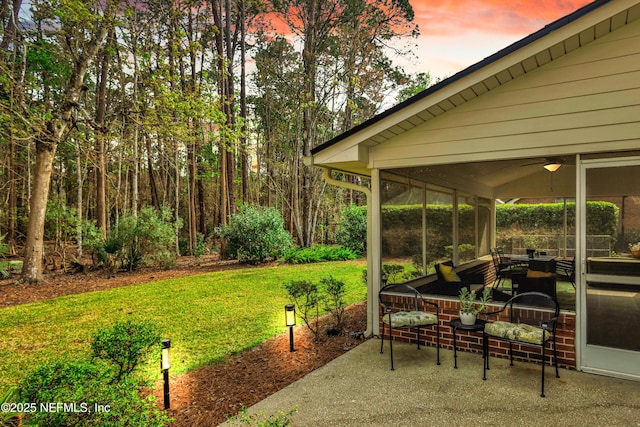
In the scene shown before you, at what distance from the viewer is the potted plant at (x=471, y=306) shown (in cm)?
407

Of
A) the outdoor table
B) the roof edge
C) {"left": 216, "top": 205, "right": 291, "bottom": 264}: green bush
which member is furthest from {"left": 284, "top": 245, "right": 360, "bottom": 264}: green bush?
the outdoor table

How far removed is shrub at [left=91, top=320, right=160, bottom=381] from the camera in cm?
331

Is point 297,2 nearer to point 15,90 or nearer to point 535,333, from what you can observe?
point 15,90


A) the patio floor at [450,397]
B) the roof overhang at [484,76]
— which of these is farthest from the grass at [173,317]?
the roof overhang at [484,76]

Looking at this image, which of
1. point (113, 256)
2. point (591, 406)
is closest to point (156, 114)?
point (113, 256)

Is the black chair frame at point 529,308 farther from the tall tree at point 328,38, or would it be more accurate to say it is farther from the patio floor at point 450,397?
the tall tree at point 328,38

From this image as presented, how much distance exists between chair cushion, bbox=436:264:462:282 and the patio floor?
148cm

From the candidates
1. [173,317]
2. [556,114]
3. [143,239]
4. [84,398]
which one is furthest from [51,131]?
[556,114]

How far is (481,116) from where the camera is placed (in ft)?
14.4

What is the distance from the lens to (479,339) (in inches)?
176

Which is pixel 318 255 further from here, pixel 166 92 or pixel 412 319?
pixel 412 319

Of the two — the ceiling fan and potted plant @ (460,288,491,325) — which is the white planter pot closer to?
potted plant @ (460,288,491,325)

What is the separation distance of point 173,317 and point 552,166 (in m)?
6.45

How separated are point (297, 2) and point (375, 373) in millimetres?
15478
